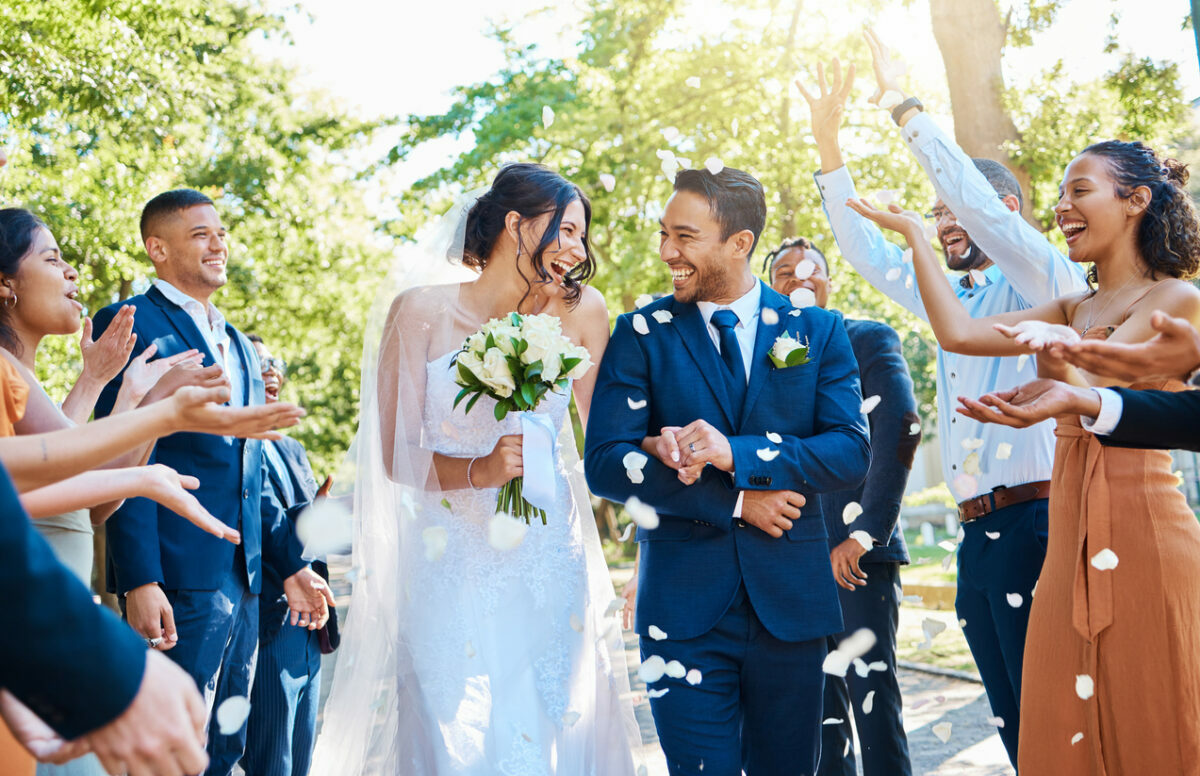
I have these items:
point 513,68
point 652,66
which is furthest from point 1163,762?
point 513,68

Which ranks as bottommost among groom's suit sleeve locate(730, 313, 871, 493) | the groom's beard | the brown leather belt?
the brown leather belt

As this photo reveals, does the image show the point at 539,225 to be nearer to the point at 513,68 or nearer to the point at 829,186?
the point at 829,186

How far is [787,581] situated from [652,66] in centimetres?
1370

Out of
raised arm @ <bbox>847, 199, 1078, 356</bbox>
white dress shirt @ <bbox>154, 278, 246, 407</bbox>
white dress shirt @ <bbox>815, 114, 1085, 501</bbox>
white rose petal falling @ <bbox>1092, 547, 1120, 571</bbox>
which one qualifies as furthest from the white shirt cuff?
white dress shirt @ <bbox>154, 278, 246, 407</bbox>

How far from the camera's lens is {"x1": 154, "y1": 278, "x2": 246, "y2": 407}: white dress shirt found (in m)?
4.69

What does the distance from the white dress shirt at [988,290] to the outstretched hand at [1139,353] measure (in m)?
1.19

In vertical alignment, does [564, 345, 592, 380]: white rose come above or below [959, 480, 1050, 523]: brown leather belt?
above

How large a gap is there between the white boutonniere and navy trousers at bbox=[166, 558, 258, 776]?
2451 millimetres

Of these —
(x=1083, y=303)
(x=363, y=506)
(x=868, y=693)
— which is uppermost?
(x=1083, y=303)

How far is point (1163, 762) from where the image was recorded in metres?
3.21

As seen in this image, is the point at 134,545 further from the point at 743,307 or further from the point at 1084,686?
the point at 1084,686

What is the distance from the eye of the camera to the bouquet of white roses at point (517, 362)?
3.60m

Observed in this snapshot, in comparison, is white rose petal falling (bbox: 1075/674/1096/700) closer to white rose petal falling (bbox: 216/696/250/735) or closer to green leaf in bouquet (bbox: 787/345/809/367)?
green leaf in bouquet (bbox: 787/345/809/367)

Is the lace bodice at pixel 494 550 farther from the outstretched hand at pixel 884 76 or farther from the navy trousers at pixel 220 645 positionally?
the outstretched hand at pixel 884 76
